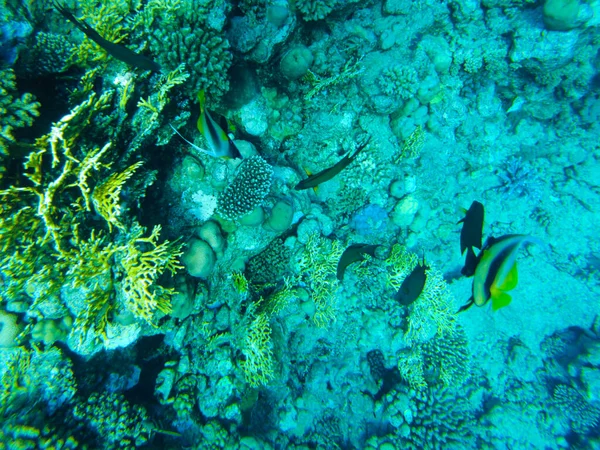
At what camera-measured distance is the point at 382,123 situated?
17.3 feet

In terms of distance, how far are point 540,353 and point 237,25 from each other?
9652mm

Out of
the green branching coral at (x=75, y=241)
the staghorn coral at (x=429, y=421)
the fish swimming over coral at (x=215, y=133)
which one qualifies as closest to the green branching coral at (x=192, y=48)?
the green branching coral at (x=75, y=241)

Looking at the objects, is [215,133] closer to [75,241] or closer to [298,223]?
[75,241]

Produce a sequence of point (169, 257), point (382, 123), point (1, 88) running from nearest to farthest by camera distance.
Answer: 1. point (1, 88)
2. point (169, 257)
3. point (382, 123)

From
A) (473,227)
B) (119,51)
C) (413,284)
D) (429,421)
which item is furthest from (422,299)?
(119,51)

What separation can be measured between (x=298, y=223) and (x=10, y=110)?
11.7 feet

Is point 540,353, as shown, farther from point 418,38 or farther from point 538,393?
point 418,38

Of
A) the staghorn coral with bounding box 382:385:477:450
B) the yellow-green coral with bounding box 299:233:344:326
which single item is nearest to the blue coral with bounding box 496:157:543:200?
the yellow-green coral with bounding box 299:233:344:326

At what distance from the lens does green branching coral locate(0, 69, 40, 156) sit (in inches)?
98.4

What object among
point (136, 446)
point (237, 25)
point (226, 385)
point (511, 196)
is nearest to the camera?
point (136, 446)

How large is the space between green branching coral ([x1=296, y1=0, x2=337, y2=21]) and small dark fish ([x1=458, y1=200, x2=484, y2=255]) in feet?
11.9

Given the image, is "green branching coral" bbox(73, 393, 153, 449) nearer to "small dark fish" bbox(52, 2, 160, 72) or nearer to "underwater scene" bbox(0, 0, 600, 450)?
"underwater scene" bbox(0, 0, 600, 450)

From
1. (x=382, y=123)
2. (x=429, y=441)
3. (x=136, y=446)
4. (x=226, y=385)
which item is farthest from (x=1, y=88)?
(x=429, y=441)

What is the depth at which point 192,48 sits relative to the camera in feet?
11.0
